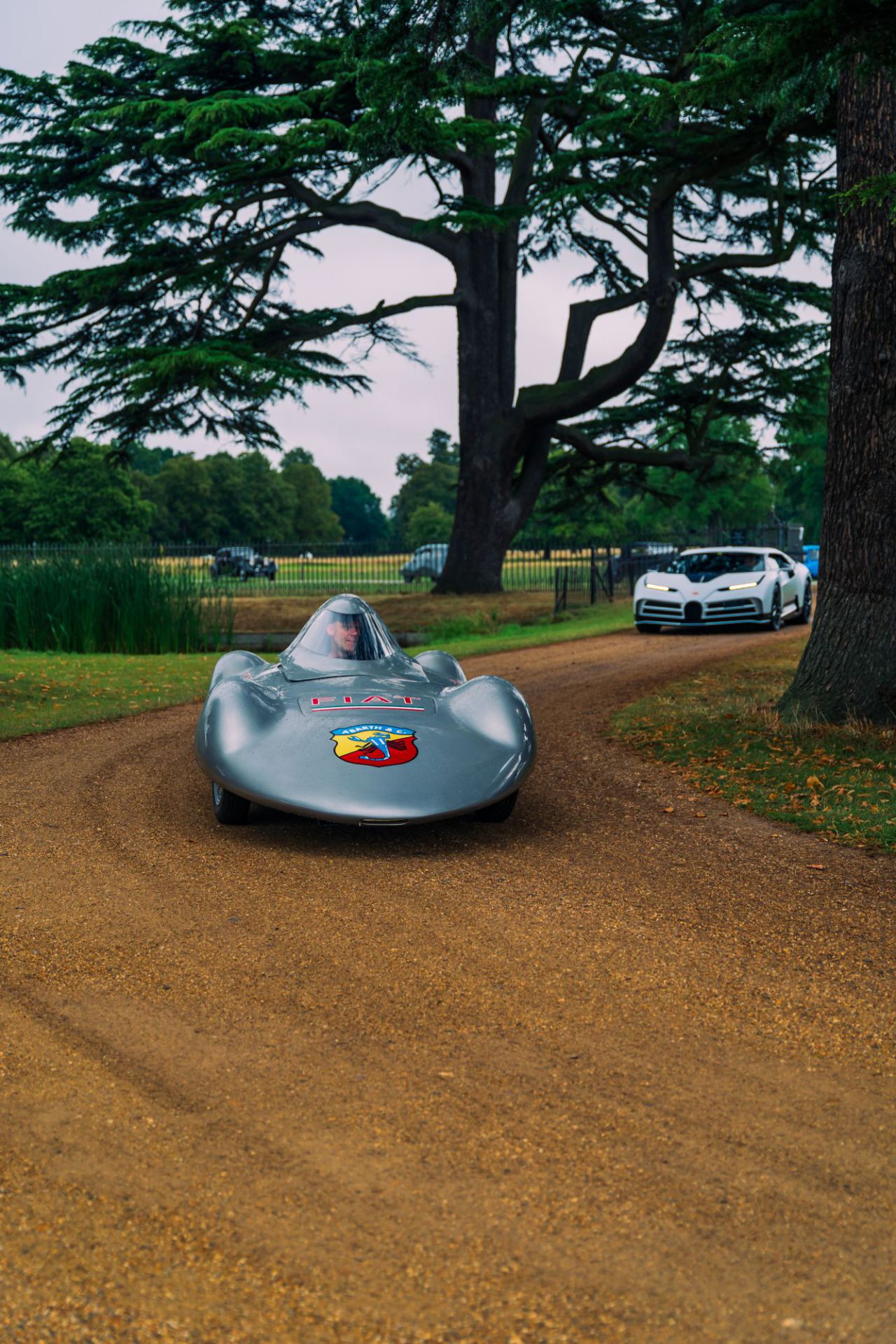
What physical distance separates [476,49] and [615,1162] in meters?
28.3

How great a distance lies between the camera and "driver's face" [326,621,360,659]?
313 inches

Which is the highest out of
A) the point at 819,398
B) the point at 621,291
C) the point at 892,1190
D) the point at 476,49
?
the point at 476,49

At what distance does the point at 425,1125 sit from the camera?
3.49m

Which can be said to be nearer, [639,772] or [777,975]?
[777,975]

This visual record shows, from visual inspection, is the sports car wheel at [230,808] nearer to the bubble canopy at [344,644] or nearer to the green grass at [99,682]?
the bubble canopy at [344,644]

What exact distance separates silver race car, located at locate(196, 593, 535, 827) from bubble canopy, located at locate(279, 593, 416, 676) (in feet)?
0.14

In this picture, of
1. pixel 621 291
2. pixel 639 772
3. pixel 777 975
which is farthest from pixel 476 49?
pixel 777 975

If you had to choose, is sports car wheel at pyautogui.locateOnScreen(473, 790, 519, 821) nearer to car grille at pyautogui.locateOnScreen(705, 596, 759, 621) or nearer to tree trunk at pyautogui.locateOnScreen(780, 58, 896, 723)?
tree trunk at pyautogui.locateOnScreen(780, 58, 896, 723)

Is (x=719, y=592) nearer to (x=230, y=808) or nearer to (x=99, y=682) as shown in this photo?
(x=99, y=682)

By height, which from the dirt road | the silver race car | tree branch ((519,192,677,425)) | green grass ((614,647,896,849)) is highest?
tree branch ((519,192,677,425))

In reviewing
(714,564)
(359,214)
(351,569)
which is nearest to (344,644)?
(714,564)

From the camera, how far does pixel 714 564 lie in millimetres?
21641

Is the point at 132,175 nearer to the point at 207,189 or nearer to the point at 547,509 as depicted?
the point at 207,189

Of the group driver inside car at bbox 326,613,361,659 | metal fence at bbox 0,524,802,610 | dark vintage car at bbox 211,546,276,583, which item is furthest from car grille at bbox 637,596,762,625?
driver inside car at bbox 326,613,361,659
